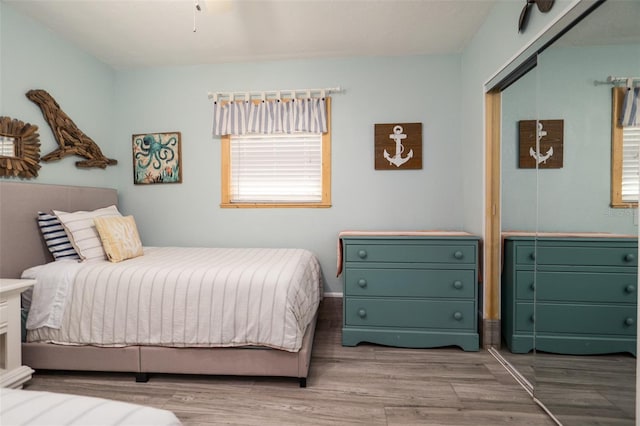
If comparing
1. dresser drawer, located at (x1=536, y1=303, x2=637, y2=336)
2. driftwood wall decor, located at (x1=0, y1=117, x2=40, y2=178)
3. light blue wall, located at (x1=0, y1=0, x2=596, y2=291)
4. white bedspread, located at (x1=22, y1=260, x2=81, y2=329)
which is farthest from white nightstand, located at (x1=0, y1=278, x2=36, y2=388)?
dresser drawer, located at (x1=536, y1=303, x2=637, y2=336)

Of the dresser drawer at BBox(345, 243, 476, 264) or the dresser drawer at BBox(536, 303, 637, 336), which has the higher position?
the dresser drawer at BBox(345, 243, 476, 264)

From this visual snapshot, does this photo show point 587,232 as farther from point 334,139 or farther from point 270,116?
point 270,116

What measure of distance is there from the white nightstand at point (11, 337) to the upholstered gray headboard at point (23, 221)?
37 centimetres

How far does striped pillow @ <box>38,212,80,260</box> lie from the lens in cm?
218

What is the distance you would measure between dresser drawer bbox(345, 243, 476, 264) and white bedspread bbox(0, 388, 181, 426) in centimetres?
187

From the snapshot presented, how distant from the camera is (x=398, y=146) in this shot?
2.93m

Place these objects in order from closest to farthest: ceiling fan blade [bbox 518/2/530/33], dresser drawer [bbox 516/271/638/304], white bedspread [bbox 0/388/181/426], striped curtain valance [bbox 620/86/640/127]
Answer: white bedspread [bbox 0/388/181/426] → striped curtain valance [bbox 620/86/640/127] → dresser drawer [bbox 516/271/638/304] → ceiling fan blade [bbox 518/2/530/33]

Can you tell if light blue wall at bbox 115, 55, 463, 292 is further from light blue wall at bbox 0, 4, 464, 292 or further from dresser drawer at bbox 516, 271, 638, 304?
dresser drawer at bbox 516, 271, 638, 304

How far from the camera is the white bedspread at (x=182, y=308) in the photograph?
178cm

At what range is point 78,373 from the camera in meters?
1.97

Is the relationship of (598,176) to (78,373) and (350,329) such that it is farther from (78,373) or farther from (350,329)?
(78,373)

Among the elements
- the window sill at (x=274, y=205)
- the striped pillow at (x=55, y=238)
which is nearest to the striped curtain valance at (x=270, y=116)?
the window sill at (x=274, y=205)

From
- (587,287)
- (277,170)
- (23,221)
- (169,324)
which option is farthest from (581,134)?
(23,221)

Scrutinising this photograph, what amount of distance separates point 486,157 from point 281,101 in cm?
199
